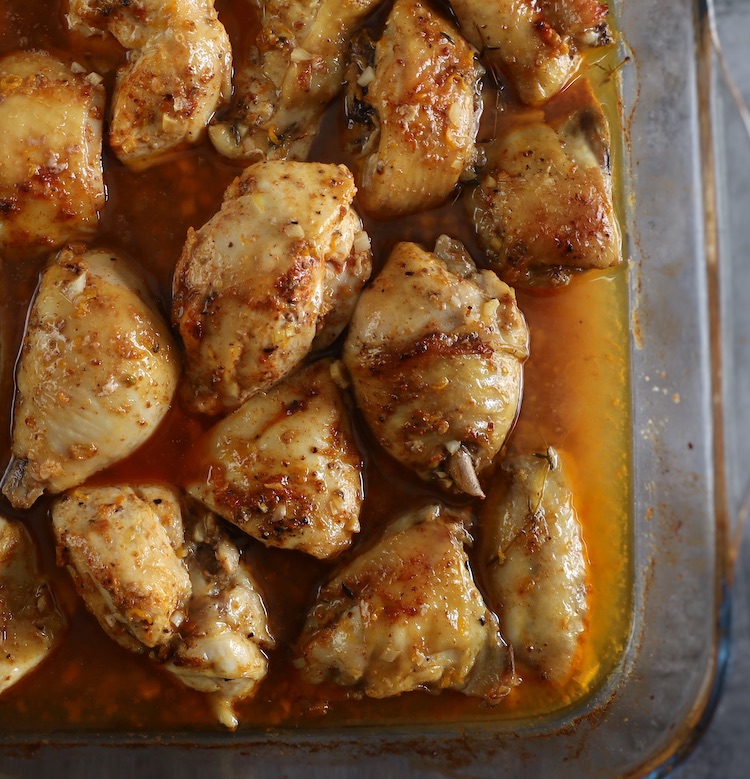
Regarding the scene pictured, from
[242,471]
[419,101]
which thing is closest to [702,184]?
[419,101]

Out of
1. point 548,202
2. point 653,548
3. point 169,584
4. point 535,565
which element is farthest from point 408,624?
point 548,202

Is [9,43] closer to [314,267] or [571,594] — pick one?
[314,267]

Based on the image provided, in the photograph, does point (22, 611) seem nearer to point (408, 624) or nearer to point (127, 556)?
point (127, 556)

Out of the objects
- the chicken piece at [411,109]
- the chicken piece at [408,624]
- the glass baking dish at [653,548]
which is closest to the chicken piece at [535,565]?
the chicken piece at [408,624]

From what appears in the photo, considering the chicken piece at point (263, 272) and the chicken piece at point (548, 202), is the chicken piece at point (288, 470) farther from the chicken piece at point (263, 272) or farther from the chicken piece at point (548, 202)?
the chicken piece at point (548, 202)

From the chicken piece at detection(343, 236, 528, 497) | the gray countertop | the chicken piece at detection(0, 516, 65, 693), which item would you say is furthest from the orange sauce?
the gray countertop

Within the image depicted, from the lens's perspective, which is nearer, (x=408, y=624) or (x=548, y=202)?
(x=408, y=624)

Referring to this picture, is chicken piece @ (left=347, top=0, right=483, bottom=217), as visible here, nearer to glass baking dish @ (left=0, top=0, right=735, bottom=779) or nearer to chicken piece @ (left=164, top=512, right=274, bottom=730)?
glass baking dish @ (left=0, top=0, right=735, bottom=779)
